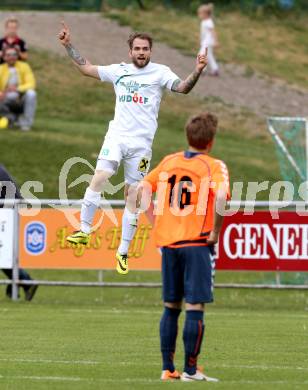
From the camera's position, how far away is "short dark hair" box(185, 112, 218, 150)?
10.9m

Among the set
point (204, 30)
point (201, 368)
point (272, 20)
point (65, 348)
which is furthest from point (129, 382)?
point (272, 20)

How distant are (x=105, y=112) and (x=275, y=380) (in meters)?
23.6

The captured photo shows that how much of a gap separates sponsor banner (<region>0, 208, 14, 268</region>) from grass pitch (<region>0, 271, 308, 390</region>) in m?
0.67

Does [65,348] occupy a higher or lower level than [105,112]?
lower

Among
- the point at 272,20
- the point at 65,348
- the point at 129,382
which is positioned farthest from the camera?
the point at 272,20

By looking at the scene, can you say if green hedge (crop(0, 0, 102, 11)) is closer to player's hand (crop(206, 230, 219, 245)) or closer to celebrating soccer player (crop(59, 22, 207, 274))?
celebrating soccer player (crop(59, 22, 207, 274))

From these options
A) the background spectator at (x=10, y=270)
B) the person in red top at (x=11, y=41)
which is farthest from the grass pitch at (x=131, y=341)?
the person in red top at (x=11, y=41)

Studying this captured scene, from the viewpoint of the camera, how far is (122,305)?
19.9m

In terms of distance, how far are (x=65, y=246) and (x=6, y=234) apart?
Result: 820mm

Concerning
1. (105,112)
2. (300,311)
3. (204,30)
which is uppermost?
(204,30)

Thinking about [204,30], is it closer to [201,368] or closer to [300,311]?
[300,311]

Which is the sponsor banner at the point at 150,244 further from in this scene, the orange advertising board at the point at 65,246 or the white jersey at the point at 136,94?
the white jersey at the point at 136,94

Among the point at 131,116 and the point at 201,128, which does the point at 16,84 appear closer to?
the point at 131,116

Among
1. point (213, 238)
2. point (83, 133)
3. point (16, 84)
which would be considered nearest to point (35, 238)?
point (16, 84)
